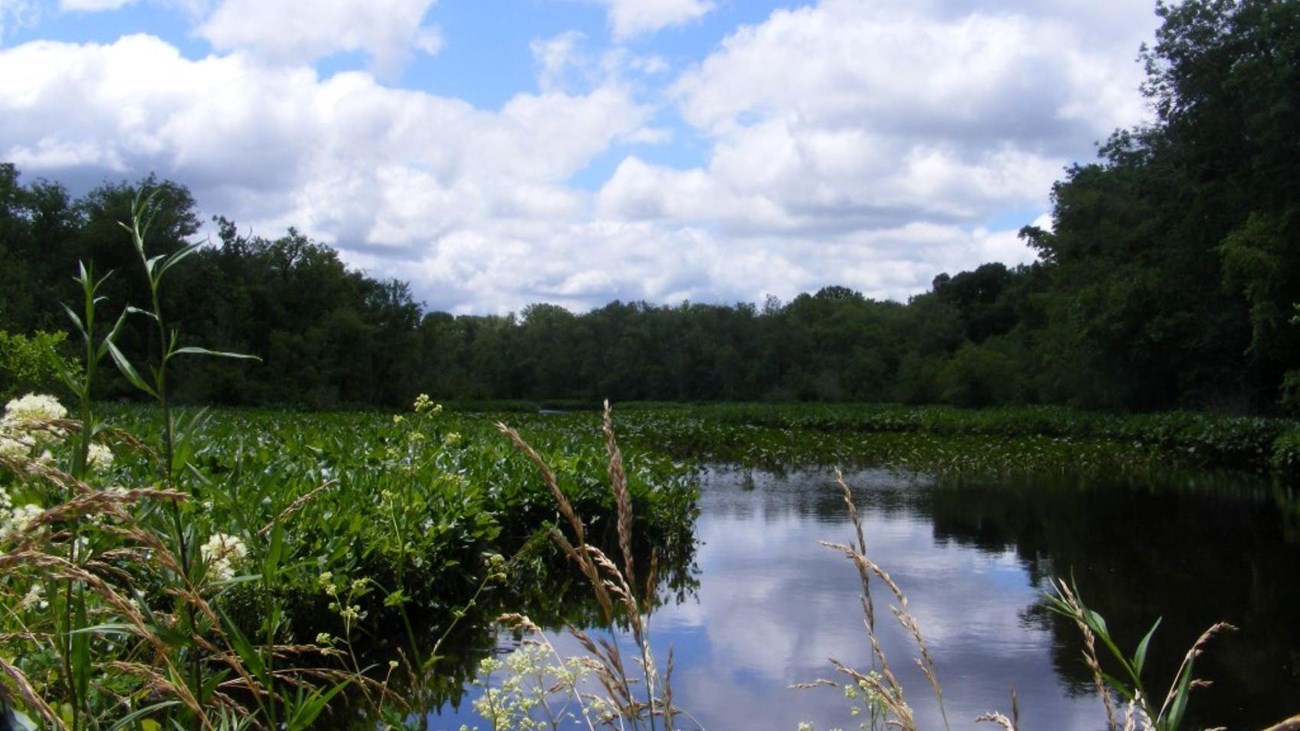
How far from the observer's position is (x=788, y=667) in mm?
5988

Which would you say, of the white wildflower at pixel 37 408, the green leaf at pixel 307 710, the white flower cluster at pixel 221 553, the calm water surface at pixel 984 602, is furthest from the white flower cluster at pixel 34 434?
the calm water surface at pixel 984 602

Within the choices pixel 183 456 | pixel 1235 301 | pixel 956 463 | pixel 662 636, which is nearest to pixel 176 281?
pixel 956 463

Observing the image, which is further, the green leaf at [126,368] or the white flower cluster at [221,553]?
→ the white flower cluster at [221,553]

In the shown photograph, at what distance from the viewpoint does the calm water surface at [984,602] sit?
545 cm

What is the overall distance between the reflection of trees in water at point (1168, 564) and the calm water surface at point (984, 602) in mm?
25

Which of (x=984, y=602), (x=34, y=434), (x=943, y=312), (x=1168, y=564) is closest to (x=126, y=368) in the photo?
(x=34, y=434)

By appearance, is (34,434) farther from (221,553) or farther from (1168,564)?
(1168,564)

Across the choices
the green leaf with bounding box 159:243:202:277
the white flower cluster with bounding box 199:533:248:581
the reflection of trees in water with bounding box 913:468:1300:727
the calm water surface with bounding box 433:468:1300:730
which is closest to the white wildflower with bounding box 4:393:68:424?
the white flower cluster with bounding box 199:533:248:581

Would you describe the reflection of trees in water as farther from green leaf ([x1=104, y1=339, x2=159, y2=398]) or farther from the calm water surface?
green leaf ([x1=104, y1=339, x2=159, y2=398])

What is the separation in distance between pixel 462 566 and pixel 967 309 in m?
58.9

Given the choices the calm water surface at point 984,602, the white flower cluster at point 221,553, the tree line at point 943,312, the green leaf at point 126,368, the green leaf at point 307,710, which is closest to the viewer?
the green leaf at point 126,368

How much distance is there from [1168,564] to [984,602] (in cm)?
279

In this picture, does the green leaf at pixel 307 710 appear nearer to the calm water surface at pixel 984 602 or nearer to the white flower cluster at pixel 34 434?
the white flower cluster at pixel 34 434

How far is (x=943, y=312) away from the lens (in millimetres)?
59000
